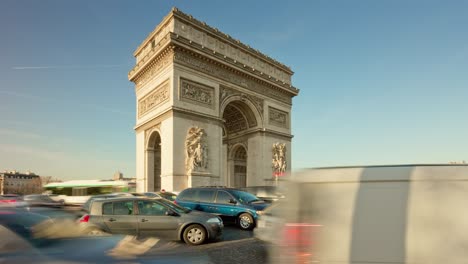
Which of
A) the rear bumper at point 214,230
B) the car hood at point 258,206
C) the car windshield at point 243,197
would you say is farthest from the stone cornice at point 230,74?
the rear bumper at point 214,230

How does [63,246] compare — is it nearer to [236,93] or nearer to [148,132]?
[148,132]

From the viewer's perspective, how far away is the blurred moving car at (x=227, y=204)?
10.2m

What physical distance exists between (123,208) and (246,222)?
4.28 meters

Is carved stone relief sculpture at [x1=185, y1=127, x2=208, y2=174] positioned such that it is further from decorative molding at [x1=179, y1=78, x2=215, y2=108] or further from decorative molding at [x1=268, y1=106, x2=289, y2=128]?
decorative molding at [x1=268, y1=106, x2=289, y2=128]

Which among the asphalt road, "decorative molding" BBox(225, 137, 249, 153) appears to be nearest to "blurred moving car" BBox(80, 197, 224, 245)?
the asphalt road

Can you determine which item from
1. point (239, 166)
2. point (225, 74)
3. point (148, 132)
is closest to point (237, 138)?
point (239, 166)

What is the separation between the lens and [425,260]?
240 cm

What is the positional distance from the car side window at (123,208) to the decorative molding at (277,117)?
24739 millimetres

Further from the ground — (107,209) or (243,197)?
(107,209)

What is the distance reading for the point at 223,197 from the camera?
35.6 ft

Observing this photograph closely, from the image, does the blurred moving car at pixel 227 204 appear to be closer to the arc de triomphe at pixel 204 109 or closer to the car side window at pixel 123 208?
the car side window at pixel 123 208

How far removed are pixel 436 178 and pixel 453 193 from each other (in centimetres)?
17

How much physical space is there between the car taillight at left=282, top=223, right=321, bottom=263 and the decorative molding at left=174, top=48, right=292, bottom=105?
22.1m

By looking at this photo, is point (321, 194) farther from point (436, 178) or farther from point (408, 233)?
point (436, 178)
